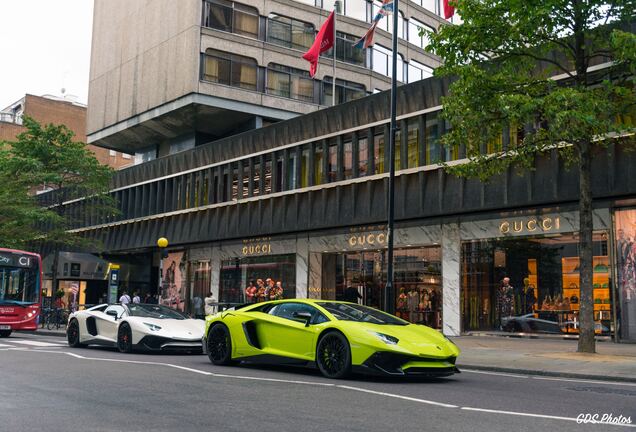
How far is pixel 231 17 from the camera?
138 ft

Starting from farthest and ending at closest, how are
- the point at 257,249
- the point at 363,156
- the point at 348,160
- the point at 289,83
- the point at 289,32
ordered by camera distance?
the point at 289,32, the point at 289,83, the point at 257,249, the point at 348,160, the point at 363,156

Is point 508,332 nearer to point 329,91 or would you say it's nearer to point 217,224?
point 217,224

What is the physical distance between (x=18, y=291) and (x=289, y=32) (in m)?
26.4

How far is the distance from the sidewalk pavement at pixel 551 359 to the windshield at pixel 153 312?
6872mm

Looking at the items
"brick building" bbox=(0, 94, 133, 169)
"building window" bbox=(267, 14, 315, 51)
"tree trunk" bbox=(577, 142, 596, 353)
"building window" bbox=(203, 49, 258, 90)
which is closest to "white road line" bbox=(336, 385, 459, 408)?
"tree trunk" bbox=(577, 142, 596, 353)

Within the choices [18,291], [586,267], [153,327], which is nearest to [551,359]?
[586,267]

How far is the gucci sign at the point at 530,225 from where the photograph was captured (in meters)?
22.7

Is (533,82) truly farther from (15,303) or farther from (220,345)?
(15,303)

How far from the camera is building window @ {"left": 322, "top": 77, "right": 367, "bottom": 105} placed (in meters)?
45.7

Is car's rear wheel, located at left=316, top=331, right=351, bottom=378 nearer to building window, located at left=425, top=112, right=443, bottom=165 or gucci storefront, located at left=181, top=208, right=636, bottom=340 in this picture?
gucci storefront, located at left=181, top=208, right=636, bottom=340

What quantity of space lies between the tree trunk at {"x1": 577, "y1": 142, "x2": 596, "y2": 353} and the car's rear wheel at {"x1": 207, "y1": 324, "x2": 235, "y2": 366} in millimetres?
8438

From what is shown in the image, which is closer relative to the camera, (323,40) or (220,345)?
(220,345)

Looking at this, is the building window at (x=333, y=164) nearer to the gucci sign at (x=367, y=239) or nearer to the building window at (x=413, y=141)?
the gucci sign at (x=367, y=239)

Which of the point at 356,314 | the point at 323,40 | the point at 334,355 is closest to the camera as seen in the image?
the point at 334,355
